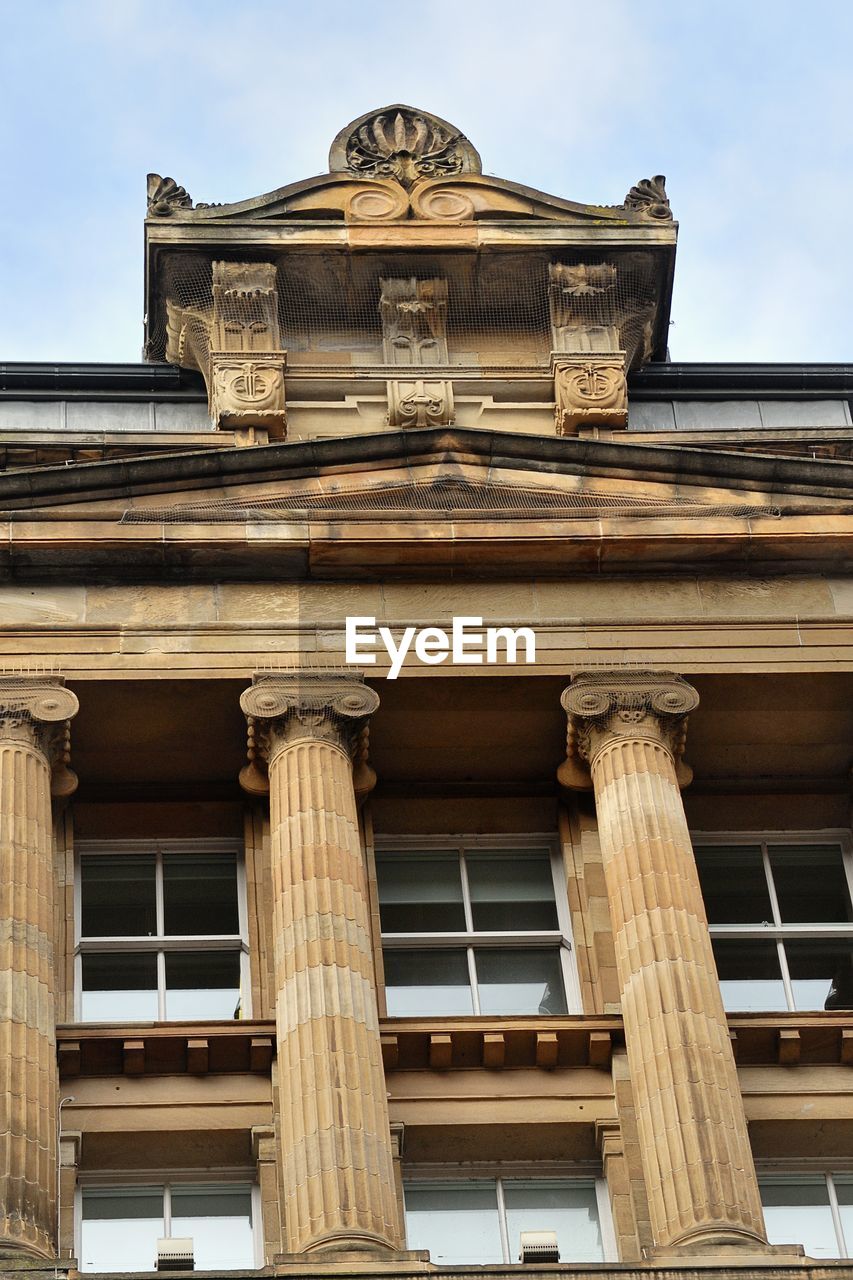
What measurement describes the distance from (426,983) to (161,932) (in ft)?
9.54

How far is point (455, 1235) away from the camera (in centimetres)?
3058

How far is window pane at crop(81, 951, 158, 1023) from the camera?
32219 mm

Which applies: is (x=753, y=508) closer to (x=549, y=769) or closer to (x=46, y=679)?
(x=549, y=769)

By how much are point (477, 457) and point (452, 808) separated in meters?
4.06

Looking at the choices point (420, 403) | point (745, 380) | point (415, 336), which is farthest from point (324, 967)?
point (745, 380)

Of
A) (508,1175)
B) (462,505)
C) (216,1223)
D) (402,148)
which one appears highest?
(402,148)

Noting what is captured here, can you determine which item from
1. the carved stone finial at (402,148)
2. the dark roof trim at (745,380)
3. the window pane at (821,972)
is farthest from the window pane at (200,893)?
the carved stone finial at (402,148)

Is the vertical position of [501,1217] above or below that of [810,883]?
below

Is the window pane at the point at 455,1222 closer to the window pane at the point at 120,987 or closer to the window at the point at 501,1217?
the window at the point at 501,1217

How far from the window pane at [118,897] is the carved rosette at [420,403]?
7.54 m

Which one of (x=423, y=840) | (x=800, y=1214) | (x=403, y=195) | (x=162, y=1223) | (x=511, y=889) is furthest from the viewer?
(x=403, y=195)

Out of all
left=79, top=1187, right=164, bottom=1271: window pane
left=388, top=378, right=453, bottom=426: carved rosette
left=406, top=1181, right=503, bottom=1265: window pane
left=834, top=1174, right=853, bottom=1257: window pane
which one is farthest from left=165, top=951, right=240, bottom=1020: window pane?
left=388, top=378, right=453, bottom=426: carved rosette

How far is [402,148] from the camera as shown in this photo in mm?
41906

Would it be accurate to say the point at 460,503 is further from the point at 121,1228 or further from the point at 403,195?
the point at 121,1228
